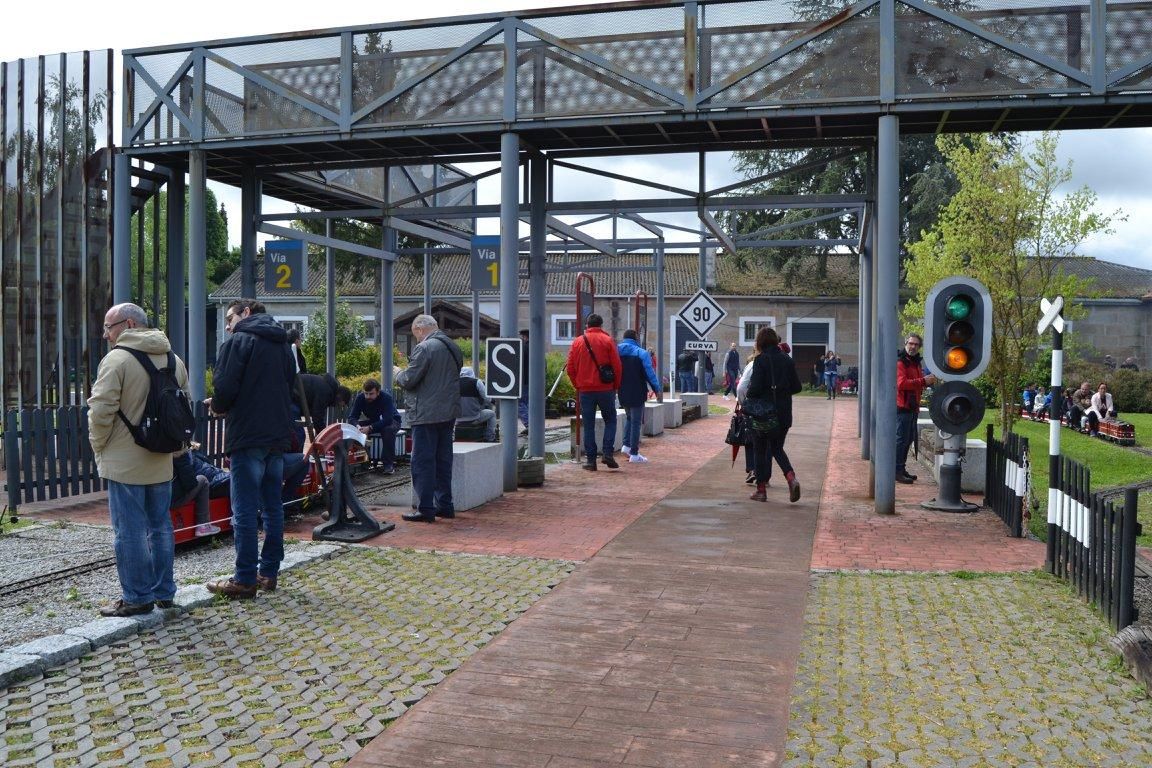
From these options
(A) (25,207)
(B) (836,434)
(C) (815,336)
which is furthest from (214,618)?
(C) (815,336)

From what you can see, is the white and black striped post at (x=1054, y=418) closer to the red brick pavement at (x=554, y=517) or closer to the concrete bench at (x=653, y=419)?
the red brick pavement at (x=554, y=517)

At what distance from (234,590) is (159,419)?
1230 millimetres

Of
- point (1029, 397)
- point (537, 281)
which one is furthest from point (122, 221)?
point (1029, 397)

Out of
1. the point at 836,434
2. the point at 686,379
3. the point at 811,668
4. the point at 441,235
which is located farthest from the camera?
the point at 686,379

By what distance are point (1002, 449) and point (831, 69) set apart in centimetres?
390

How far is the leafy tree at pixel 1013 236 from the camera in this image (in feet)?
48.6

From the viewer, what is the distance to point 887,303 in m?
10.4

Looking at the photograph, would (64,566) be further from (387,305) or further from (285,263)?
(387,305)

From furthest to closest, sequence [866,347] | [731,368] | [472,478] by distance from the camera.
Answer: [731,368] < [866,347] < [472,478]

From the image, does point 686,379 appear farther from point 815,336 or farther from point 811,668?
point 811,668

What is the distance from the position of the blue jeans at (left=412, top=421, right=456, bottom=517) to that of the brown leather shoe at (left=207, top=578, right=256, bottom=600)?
9.97 feet

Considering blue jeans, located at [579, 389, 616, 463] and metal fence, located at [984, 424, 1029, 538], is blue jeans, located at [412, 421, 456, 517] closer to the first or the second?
blue jeans, located at [579, 389, 616, 463]

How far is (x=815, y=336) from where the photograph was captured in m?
→ 43.6

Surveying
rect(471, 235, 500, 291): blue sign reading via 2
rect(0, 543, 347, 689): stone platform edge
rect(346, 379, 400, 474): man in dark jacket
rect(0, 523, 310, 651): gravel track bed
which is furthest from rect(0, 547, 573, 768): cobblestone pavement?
rect(471, 235, 500, 291): blue sign reading via 2
